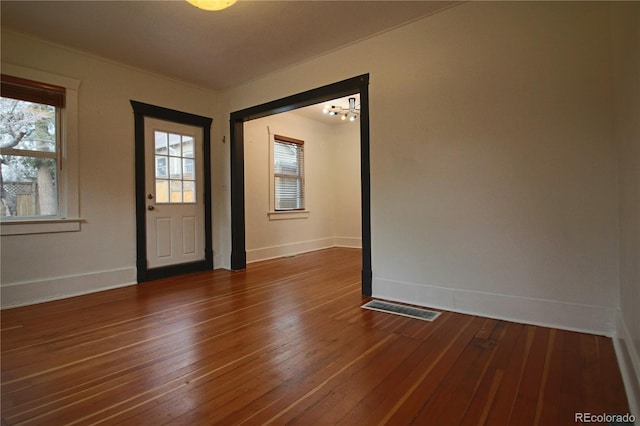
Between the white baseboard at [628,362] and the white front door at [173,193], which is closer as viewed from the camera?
the white baseboard at [628,362]

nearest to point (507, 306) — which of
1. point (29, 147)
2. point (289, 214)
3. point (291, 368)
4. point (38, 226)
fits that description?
point (291, 368)

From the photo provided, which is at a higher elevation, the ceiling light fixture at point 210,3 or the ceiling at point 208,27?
the ceiling at point 208,27

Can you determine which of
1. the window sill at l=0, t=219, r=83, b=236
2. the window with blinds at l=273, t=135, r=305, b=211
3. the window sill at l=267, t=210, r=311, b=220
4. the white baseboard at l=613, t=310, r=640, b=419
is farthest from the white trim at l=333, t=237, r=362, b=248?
the white baseboard at l=613, t=310, r=640, b=419

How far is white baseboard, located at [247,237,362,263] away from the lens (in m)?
5.41

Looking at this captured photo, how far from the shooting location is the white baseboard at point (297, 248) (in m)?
5.41

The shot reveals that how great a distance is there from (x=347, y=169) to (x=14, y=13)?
535 cm

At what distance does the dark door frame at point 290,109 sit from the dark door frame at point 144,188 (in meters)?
0.38

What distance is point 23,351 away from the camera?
2.13 metres

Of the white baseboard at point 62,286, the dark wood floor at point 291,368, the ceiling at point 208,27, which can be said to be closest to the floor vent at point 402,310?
the dark wood floor at point 291,368

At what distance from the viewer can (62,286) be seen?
3.42 metres

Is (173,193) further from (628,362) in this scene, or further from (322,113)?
(628,362)
